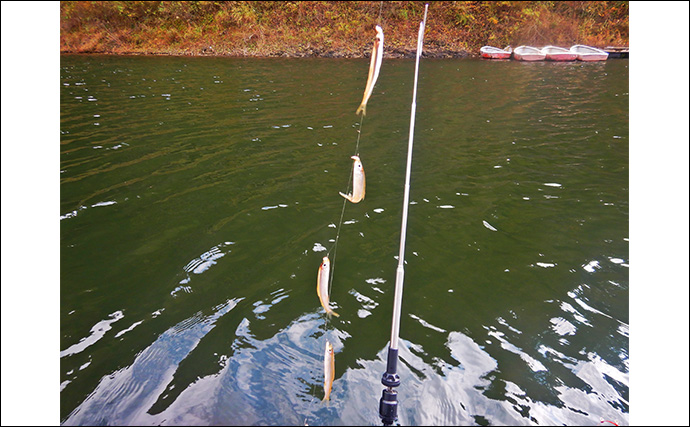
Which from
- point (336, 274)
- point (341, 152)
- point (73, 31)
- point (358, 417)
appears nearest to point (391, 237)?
point (336, 274)

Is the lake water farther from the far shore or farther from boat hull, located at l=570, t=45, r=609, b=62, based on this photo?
the far shore

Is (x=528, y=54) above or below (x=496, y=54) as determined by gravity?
below

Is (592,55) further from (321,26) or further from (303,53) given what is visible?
(303,53)

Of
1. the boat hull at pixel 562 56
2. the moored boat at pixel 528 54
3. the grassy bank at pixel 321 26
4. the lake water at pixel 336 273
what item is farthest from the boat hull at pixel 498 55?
the lake water at pixel 336 273

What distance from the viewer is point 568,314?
4.17 metres

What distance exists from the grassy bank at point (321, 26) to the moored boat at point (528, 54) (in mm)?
3358

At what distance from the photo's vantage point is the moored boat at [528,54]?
86.6 feet

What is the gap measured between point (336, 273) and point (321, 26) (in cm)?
2887

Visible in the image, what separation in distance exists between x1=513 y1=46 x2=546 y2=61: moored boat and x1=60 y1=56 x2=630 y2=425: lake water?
17.3m

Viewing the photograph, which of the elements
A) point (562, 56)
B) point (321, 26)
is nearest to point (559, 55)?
point (562, 56)

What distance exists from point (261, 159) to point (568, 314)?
5.91m

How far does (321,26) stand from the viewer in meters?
30.6

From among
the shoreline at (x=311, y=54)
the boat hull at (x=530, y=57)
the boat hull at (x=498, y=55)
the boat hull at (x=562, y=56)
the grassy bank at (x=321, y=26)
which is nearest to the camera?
the boat hull at (x=562, y=56)

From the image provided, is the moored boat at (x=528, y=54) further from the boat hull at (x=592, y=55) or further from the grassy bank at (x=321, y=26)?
the grassy bank at (x=321, y=26)
